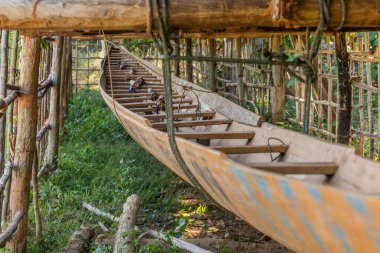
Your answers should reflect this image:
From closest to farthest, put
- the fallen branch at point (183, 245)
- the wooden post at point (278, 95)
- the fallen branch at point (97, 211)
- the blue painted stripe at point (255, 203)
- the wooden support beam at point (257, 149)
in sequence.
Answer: the blue painted stripe at point (255, 203) < the wooden support beam at point (257, 149) < the fallen branch at point (183, 245) < the fallen branch at point (97, 211) < the wooden post at point (278, 95)

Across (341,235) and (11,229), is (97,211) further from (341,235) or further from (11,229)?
(341,235)

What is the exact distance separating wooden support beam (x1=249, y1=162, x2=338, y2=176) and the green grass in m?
2.41

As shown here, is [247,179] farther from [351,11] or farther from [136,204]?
[136,204]

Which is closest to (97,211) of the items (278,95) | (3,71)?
(3,71)

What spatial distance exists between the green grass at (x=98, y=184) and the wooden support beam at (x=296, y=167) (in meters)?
2.41

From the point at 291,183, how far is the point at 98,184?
4237 mm

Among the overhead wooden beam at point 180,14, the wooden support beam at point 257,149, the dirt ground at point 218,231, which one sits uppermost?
the overhead wooden beam at point 180,14

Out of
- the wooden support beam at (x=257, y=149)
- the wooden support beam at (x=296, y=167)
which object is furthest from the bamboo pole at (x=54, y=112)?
the wooden support beam at (x=296, y=167)

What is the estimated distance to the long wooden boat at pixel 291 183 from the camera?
172cm

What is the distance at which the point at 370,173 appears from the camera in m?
2.38

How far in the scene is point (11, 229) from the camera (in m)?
3.65

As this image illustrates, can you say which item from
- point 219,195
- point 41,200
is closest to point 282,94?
point 41,200

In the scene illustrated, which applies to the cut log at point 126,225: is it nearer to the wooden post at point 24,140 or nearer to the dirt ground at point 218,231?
the dirt ground at point 218,231

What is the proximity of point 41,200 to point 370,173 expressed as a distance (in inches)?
155
